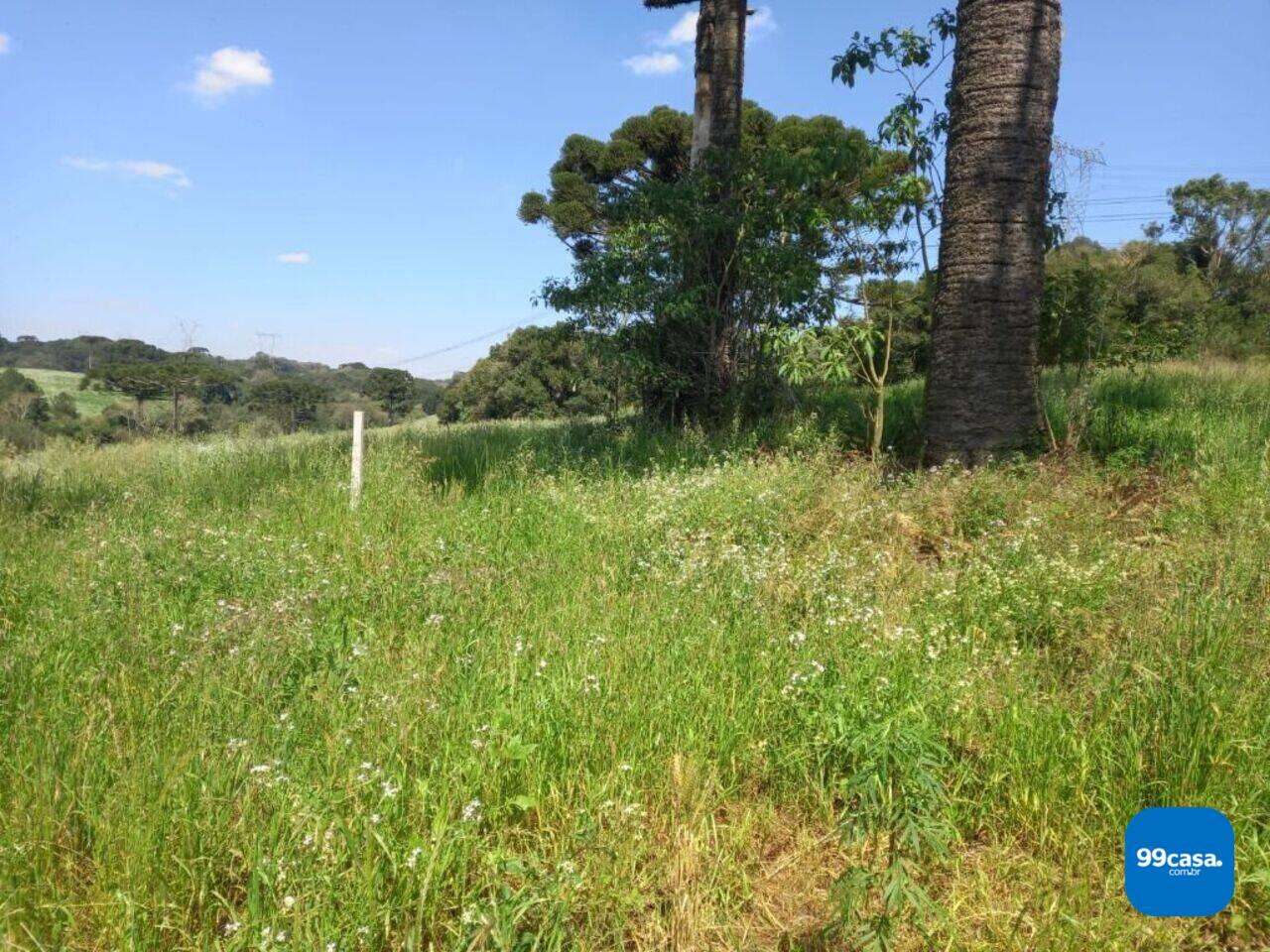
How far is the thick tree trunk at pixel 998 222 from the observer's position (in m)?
5.50

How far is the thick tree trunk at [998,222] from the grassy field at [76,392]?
33.0 m

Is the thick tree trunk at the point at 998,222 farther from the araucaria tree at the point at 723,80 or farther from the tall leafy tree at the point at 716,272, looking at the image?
the araucaria tree at the point at 723,80

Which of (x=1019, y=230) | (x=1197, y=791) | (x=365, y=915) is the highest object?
(x=1019, y=230)

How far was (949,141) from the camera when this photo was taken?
19.0ft

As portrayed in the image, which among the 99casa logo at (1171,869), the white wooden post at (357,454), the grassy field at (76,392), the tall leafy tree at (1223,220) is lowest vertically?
the 99casa logo at (1171,869)

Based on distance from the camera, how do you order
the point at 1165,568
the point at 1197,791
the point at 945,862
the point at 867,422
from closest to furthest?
the point at 945,862 < the point at 1197,791 < the point at 1165,568 < the point at 867,422

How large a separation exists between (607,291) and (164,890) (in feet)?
24.6

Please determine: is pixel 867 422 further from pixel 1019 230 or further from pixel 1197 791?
pixel 1197 791

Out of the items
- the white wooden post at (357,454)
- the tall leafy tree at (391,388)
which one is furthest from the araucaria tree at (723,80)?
the tall leafy tree at (391,388)

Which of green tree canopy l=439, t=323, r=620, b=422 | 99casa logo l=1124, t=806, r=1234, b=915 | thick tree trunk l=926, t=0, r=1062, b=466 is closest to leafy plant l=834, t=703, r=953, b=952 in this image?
99casa logo l=1124, t=806, r=1234, b=915

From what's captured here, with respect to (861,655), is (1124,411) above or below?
above

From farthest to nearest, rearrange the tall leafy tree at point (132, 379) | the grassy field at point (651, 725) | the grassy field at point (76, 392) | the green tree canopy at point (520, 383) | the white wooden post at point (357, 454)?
the green tree canopy at point (520, 383)
the grassy field at point (76, 392)
the tall leafy tree at point (132, 379)
the white wooden post at point (357, 454)
the grassy field at point (651, 725)

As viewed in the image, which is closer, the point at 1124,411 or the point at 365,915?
the point at 365,915

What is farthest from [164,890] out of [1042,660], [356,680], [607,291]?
[607,291]
